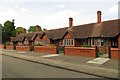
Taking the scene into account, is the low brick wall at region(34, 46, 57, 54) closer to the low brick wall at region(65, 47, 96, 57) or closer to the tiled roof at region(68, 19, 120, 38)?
the low brick wall at region(65, 47, 96, 57)

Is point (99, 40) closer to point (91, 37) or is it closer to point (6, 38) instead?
point (91, 37)

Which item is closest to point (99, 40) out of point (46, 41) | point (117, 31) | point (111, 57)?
point (117, 31)

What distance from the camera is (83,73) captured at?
466 inches

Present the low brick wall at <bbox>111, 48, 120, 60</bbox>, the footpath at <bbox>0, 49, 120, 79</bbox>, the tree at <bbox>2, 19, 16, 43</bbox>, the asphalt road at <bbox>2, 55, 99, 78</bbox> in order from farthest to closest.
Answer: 1. the tree at <bbox>2, 19, 16, 43</bbox>
2. the low brick wall at <bbox>111, 48, 120, 60</bbox>
3. the footpath at <bbox>0, 49, 120, 79</bbox>
4. the asphalt road at <bbox>2, 55, 99, 78</bbox>

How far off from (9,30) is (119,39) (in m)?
51.2

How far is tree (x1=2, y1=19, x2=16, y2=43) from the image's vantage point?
6725 centimetres

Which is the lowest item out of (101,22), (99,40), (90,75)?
(90,75)

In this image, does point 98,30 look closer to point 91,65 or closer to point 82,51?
point 82,51

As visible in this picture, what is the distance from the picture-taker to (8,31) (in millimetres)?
68375

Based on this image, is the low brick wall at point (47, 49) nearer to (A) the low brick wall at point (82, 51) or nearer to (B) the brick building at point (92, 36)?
(A) the low brick wall at point (82, 51)

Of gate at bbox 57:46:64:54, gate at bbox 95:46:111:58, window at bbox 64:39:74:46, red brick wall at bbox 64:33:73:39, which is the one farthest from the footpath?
red brick wall at bbox 64:33:73:39

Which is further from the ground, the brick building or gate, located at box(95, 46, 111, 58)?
the brick building

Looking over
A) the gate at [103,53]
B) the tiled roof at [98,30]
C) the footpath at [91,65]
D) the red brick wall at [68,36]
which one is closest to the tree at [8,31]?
the tiled roof at [98,30]

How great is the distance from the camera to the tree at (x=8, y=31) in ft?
221
